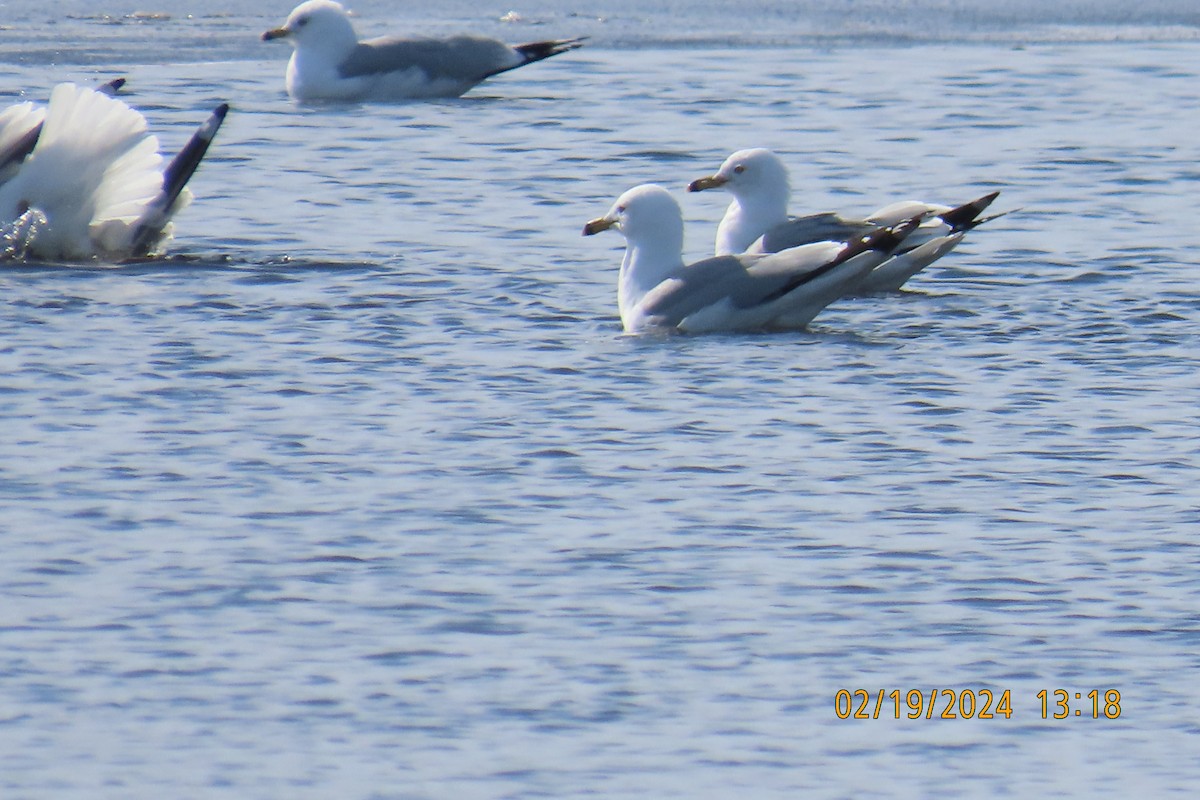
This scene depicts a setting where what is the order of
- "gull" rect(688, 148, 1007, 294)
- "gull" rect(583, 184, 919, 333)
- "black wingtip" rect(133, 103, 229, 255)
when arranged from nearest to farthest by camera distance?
"gull" rect(583, 184, 919, 333) → "gull" rect(688, 148, 1007, 294) → "black wingtip" rect(133, 103, 229, 255)

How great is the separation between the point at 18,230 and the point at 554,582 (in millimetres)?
5335

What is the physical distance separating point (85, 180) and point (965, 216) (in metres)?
3.82

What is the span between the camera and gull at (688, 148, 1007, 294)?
10.0 metres

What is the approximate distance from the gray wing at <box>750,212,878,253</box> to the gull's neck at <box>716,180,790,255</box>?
26cm

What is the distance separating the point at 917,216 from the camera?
33.0 feet

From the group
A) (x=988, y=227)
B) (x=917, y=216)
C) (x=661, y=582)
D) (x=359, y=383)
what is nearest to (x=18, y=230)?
(x=359, y=383)

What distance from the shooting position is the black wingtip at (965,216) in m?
10.2

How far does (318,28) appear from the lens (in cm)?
1603

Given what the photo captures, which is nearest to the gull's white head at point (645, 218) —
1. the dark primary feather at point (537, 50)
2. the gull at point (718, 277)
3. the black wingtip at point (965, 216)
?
the gull at point (718, 277)

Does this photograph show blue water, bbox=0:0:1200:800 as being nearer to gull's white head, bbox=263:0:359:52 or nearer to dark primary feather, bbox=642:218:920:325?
dark primary feather, bbox=642:218:920:325

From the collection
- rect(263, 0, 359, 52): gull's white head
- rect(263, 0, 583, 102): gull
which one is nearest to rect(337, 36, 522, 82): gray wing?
rect(263, 0, 583, 102): gull

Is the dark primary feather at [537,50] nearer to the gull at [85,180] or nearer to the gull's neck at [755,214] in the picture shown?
the gull at [85,180]

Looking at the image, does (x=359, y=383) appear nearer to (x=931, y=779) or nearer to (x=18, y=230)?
(x=18, y=230)

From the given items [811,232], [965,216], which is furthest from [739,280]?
[965,216]
